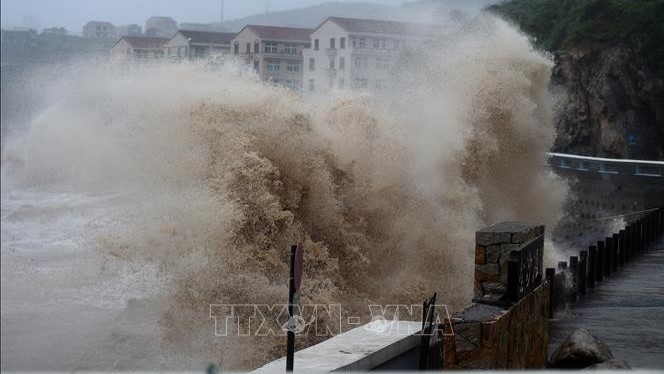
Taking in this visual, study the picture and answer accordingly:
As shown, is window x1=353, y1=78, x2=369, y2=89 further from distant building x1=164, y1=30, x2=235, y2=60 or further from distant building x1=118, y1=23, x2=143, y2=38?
distant building x1=118, y1=23, x2=143, y2=38

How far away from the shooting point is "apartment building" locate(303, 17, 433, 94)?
1988 centimetres

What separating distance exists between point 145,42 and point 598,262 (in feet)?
30.0

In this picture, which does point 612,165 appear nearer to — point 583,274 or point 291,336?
point 583,274

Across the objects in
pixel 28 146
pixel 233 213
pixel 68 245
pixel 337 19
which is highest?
pixel 337 19

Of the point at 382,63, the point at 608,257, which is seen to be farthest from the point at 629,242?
the point at 382,63

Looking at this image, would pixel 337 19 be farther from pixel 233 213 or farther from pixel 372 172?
pixel 233 213

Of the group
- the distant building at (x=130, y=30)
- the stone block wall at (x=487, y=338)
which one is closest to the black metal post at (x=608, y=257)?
the stone block wall at (x=487, y=338)

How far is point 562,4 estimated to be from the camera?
102 feet

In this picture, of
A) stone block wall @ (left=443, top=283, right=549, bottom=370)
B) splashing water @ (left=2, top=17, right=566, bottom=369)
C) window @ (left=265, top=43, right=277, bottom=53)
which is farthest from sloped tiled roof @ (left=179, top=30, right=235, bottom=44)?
stone block wall @ (left=443, top=283, right=549, bottom=370)

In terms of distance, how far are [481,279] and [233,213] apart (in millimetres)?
4787

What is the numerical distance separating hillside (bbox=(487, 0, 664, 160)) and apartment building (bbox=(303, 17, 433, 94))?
4.47m

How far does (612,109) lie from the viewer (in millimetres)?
25828

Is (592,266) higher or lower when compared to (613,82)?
lower

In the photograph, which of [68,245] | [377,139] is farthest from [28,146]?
[377,139]
